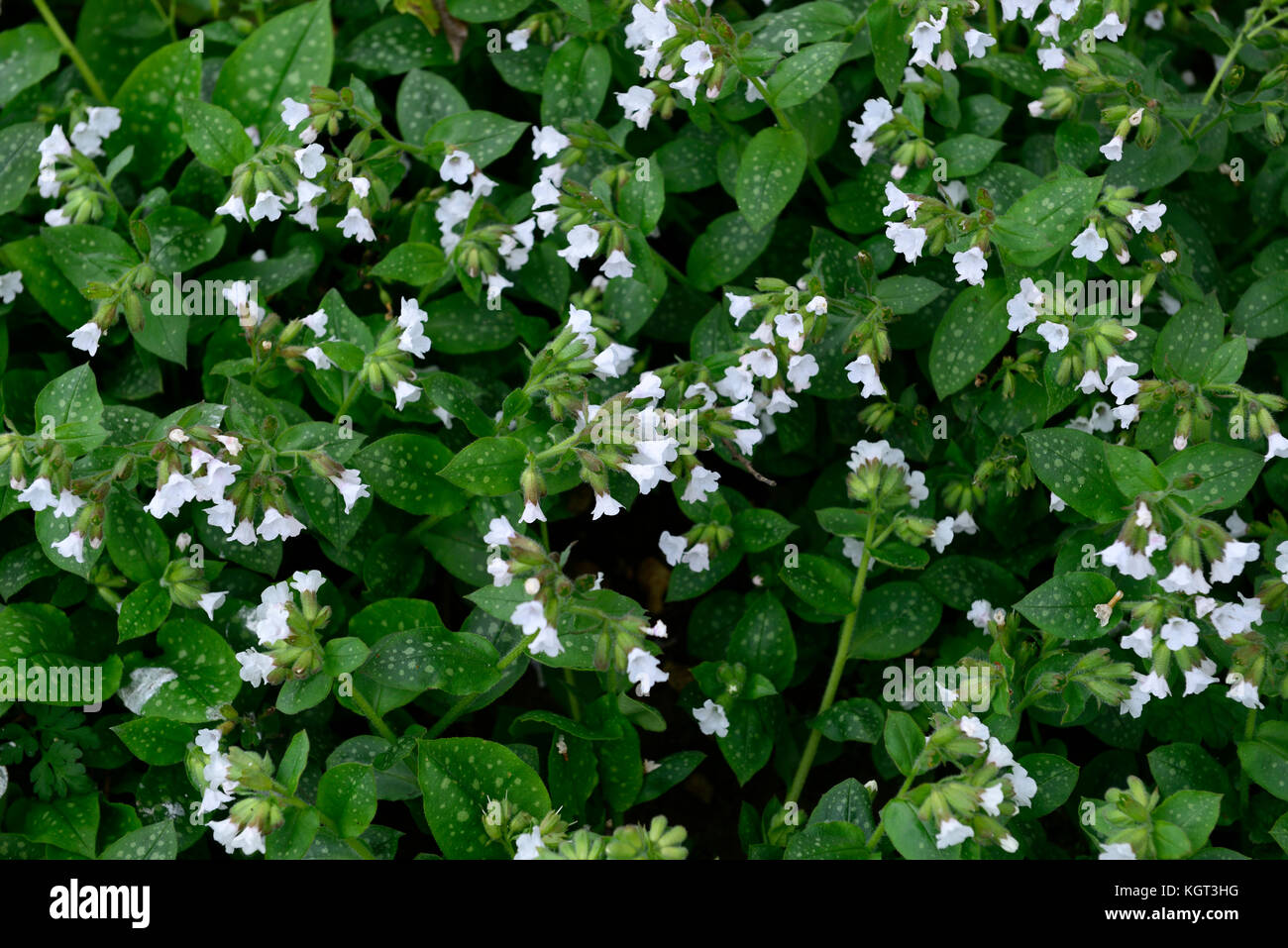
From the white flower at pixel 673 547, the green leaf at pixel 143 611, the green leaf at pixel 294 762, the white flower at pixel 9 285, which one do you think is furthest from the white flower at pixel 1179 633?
the white flower at pixel 9 285

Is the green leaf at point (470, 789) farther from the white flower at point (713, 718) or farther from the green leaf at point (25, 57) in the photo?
the green leaf at point (25, 57)

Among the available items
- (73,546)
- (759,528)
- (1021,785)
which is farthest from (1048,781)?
(73,546)

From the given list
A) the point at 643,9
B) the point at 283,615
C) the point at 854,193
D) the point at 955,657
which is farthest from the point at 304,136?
the point at 955,657

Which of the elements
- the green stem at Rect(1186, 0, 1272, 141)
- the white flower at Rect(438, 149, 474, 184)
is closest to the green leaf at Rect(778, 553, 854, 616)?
the white flower at Rect(438, 149, 474, 184)

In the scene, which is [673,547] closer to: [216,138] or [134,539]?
[134,539]

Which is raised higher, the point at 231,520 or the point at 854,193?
the point at 854,193

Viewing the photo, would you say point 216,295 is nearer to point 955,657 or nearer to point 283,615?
point 283,615

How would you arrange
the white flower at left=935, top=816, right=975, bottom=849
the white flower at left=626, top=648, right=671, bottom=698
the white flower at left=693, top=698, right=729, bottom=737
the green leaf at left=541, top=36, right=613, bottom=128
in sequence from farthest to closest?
the green leaf at left=541, top=36, right=613, bottom=128
the white flower at left=693, top=698, right=729, bottom=737
the white flower at left=626, top=648, right=671, bottom=698
the white flower at left=935, top=816, right=975, bottom=849

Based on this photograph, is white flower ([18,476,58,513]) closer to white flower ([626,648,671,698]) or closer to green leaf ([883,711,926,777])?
white flower ([626,648,671,698])
